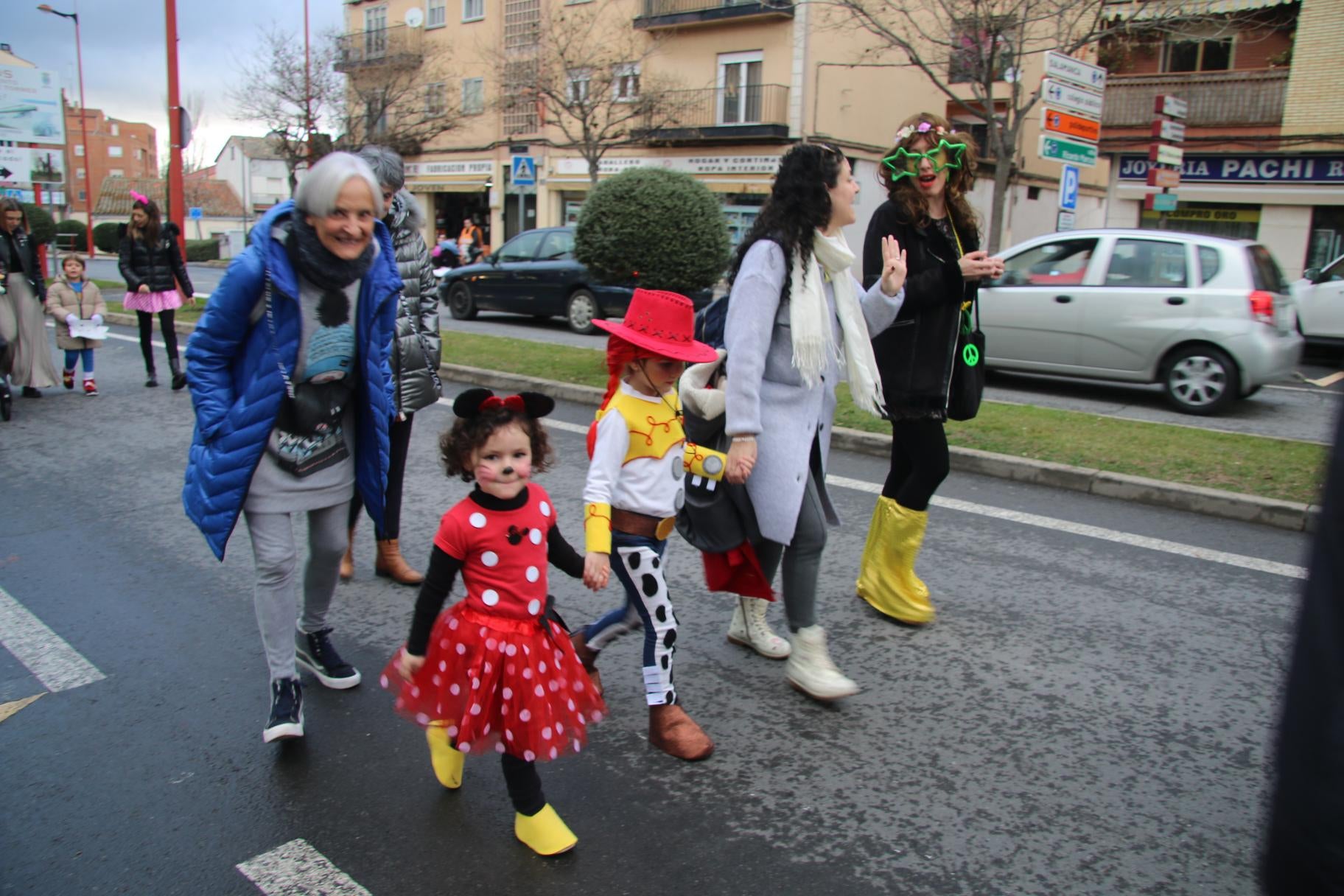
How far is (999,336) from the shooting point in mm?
10805

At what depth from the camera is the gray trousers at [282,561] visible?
3.09m

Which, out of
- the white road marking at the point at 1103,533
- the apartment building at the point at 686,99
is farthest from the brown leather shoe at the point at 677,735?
the apartment building at the point at 686,99

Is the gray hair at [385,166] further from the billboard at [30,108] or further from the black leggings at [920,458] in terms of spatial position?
the billboard at [30,108]

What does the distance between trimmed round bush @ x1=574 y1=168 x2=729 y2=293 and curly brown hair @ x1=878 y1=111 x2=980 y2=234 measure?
19.2 ft

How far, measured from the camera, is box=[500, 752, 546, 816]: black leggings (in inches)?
103

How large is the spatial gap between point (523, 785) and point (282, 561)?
106cm

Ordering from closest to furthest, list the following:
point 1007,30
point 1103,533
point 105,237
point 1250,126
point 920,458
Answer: point 920,458 < point 1103,533 < point 1007,30 < point 1250,126 < point 105,237

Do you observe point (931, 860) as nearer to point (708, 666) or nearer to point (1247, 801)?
point (1247, 801)

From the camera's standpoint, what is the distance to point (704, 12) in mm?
28234

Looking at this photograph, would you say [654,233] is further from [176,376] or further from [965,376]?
[965,376]

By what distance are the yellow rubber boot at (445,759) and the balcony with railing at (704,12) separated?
25.5 meters

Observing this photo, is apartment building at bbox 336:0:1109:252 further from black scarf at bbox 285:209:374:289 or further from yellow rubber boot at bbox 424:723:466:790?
yellow rubber boot at bbox 424:723:466:790

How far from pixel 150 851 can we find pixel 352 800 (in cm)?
51

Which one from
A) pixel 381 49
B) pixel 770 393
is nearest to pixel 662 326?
pixel 770 393
